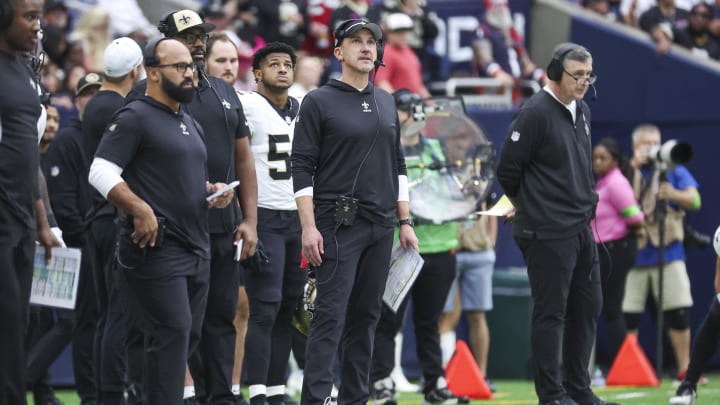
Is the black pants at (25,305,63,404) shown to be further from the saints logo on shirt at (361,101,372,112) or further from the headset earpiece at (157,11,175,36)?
the saints logo on shirt at (361,101,372,112)

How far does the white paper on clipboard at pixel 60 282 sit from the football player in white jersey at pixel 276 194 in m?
1.09

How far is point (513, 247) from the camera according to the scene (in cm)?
1444

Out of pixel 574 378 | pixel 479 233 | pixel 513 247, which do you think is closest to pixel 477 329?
pixel 479 233

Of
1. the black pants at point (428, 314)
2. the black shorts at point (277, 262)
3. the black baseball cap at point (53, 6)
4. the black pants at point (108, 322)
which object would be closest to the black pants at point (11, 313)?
the black pants at point (108, 322)

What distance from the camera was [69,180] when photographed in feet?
33.9

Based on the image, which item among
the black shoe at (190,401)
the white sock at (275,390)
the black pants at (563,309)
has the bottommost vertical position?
the white sock at (275,390)

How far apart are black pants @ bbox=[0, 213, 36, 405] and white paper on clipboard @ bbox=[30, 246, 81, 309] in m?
1.85

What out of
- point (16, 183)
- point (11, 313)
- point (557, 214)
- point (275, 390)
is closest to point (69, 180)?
point (275, 390)

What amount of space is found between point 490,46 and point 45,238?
32.3 feet

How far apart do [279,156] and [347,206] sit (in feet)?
4.84

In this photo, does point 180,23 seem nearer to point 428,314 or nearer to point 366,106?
point 366,106

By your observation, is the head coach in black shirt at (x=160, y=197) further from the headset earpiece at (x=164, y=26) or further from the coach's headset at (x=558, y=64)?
the coach's headset at (x=558, y=64)

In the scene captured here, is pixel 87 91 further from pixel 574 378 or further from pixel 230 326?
pixel 574 378

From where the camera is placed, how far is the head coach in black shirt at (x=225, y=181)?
8.16 m
